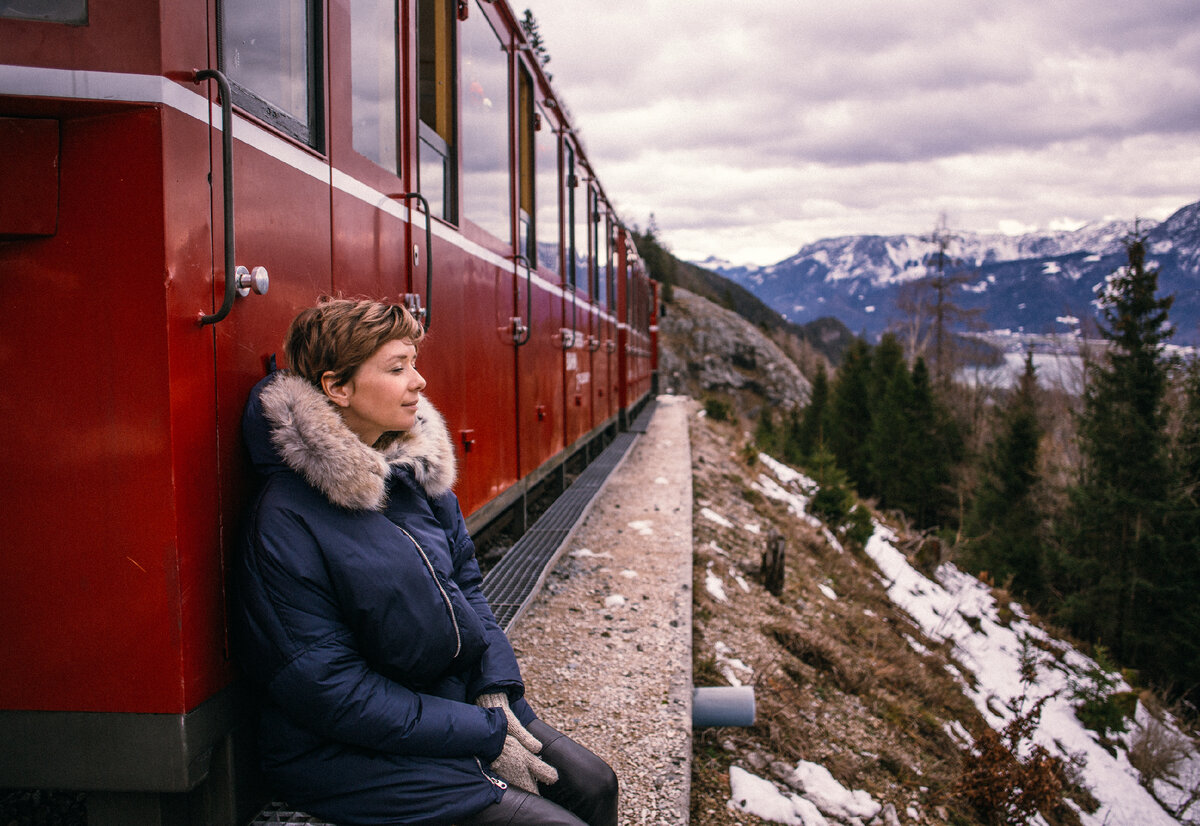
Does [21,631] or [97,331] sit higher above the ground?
[97,331]

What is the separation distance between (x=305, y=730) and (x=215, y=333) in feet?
3.03

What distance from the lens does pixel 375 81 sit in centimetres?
265

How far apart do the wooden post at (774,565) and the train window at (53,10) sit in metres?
6.02

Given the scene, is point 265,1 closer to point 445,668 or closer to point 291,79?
point 291,79

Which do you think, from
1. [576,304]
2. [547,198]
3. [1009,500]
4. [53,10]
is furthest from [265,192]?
[1009,500]

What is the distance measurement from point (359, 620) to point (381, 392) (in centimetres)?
56

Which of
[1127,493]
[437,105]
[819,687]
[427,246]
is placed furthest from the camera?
[1127,493]

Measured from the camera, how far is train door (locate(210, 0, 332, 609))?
5.88 feet

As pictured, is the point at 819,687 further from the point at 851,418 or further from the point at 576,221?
the point at 851,418

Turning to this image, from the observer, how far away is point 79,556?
5.29 ft

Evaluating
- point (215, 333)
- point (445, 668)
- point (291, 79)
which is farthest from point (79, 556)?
point (291, 79)

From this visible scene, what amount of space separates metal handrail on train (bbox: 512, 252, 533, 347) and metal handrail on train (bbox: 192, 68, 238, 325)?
281cm

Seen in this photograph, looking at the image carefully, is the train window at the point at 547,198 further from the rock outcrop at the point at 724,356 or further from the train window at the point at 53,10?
the rock outcrop at the point at 724,356

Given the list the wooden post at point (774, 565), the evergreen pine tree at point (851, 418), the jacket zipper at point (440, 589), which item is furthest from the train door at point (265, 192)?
the evergreen pine tree at point (851, 418)
